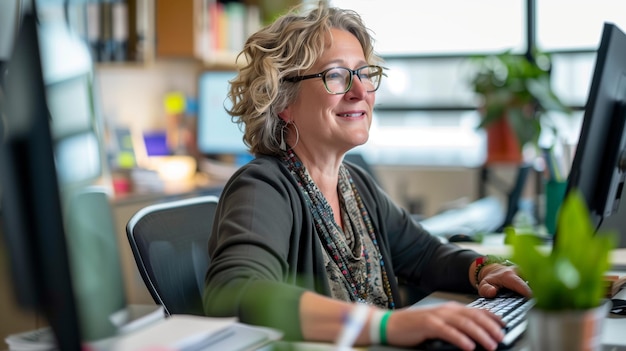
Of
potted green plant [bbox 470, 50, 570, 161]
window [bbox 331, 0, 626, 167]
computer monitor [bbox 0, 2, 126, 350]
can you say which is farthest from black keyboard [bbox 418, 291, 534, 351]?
window [bbox 331, 0, 626, 167]

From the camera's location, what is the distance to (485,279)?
1.53 m

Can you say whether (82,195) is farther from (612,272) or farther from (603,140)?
(612,272)

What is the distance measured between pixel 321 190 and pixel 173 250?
35 centimetres

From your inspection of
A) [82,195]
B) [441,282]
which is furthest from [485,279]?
[82,195]

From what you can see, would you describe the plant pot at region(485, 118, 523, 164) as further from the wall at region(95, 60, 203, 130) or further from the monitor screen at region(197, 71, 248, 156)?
the wall at region(95, 60, 203, 130)

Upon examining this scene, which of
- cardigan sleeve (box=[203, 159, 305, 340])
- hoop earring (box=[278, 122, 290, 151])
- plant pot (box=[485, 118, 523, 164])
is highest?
hoop earring (box=[278, 122, 290, 151])

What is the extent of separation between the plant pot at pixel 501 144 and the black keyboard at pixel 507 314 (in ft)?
8.39

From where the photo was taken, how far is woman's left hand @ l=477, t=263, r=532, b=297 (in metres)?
1.45

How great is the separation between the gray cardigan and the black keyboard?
0.19m

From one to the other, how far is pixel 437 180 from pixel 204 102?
1506 millimetres

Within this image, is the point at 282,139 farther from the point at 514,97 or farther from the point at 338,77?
the point at 514,97

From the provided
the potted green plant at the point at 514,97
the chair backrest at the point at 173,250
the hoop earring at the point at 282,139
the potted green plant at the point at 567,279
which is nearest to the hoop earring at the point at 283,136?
the hoop earring at the point at 282,139

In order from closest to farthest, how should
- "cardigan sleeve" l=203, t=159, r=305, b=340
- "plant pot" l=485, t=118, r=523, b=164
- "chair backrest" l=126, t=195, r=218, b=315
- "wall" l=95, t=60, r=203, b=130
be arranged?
"cardigan sleeve" l=203, t=159, r=305, b=340
"chair backrest" l=126, t=195, r=218, b=315
"plant pot" l=485, t=118, r=523, b=164
"wall" l=95, t=60, r=203, b=130

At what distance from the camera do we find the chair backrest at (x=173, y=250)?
1.54 metres
